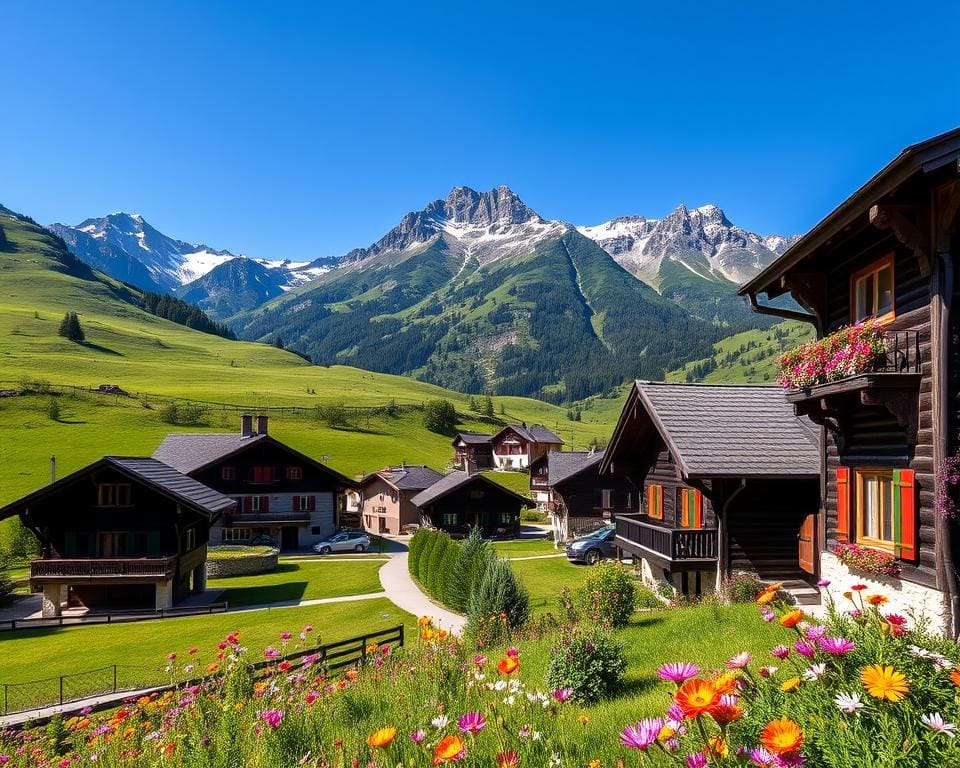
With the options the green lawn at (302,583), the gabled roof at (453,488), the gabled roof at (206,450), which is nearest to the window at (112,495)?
the green lawn at (302,583)

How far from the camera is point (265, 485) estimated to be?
53969 mm

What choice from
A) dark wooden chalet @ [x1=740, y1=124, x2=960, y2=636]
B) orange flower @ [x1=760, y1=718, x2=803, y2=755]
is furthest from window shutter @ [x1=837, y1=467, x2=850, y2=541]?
orange flower @ [x1=760, y1=718, x2=803, y2=755]

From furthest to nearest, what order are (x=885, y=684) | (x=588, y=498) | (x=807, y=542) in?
(x=588, y=498), (x=807, y=542), (x=885, y=684)

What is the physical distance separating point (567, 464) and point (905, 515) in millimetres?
46681

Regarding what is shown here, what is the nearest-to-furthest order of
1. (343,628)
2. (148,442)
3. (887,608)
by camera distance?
(887,608), (343,628), (148,442)

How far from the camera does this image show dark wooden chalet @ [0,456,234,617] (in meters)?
29.9

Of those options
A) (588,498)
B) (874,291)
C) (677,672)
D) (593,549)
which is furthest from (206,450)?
(677,672)

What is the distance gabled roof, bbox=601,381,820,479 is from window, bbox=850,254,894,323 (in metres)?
5.79

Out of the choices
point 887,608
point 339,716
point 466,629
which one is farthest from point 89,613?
point 887,608

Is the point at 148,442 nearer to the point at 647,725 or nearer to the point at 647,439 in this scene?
the point at 647,439

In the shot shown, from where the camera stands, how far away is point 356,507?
3002 inches

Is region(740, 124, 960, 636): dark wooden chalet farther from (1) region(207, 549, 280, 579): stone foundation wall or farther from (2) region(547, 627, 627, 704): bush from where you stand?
(1) region(207, 549, 280, 579): stone foundation wall

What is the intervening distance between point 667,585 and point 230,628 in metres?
18.8

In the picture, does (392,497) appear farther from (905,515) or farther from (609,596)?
(905,515)
